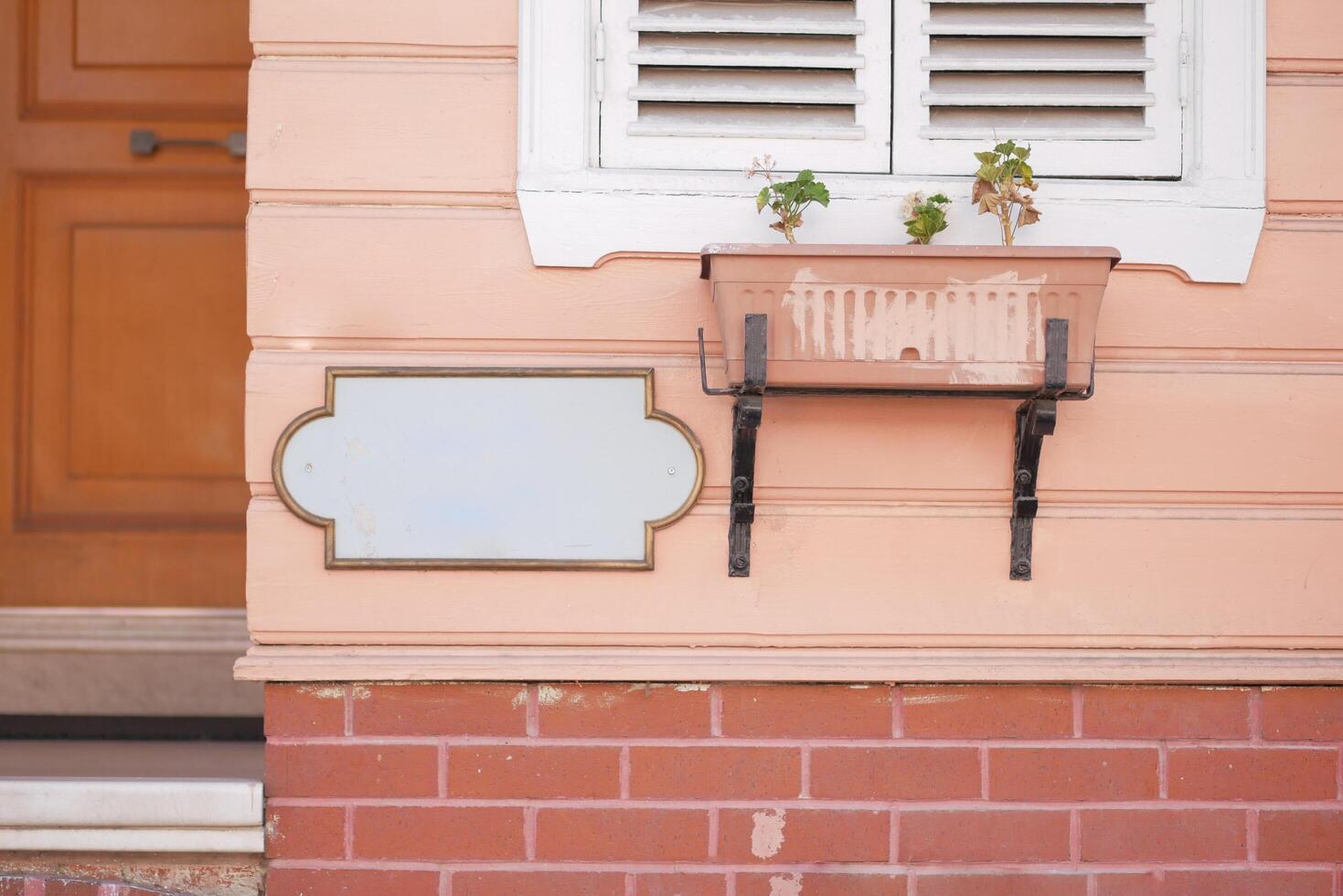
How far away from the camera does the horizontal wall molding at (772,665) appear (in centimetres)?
175

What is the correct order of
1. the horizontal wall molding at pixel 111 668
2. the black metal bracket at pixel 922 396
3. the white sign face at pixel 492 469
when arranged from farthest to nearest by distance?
the horizontal wall molding at pixel 111 668
the white sign face at pixel 492 469
the black metal bracket at pixel 922 396

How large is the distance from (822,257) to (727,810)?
900 millimetres

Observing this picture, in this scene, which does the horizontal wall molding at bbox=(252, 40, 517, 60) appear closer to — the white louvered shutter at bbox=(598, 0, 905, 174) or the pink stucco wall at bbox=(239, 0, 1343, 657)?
the pink stucco wall at bbox=(239, 0, 1343, 657)

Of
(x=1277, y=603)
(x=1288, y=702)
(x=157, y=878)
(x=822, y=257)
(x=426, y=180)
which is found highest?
(x=426, y=180)

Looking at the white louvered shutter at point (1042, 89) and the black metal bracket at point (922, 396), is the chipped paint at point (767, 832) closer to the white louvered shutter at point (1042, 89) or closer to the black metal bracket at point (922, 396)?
the black metal bracket at point (922, 396)

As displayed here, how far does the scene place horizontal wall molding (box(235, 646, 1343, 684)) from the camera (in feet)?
5.73

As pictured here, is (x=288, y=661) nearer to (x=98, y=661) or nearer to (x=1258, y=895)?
(x=98, y=661)

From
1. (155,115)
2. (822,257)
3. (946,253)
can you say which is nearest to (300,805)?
(822,257)

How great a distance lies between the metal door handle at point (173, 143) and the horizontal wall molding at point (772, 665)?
1.14 meters

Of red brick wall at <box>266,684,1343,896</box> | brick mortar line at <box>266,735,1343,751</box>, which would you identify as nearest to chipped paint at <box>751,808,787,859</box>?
red brick wall at <box>266,684,1343,896</box>

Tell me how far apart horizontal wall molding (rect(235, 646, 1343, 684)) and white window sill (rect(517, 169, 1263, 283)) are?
2.07 ft

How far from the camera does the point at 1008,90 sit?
1801 mm

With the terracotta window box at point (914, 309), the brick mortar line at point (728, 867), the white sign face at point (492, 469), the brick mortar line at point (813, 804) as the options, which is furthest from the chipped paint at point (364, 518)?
the terracotta window box at point (914, 309)

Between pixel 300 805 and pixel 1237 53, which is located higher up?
pixel 1237 53
